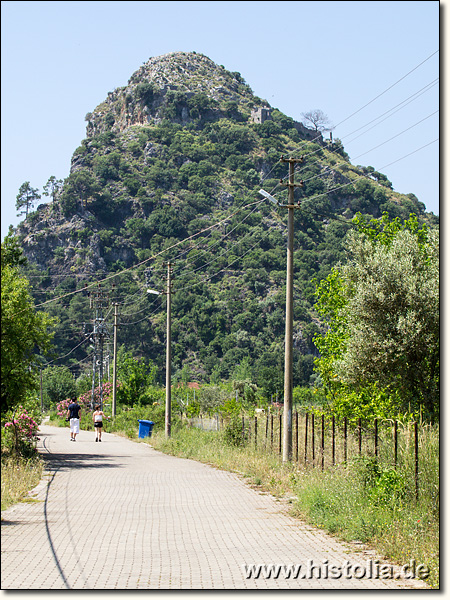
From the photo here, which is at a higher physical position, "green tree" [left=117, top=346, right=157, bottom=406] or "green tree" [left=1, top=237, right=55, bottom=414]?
"green tree" [left=1, top=237, right=55, bottom=414]

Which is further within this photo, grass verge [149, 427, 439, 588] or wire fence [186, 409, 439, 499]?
wire fence [186, 409, 439, 499]

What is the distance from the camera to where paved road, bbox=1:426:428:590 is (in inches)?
303

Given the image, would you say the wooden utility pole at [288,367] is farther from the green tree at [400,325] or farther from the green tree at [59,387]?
the green tree at [59,387]

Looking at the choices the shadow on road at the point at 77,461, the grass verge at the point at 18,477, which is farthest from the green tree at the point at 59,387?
the grass verge at the point at 18,477

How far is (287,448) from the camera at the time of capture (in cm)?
Answer: 1806

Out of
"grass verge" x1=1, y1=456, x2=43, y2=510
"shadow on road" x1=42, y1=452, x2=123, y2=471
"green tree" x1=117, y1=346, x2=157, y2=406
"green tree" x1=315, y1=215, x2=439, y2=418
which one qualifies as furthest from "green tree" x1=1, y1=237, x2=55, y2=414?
"green tree" x1=117, y1=346, x2=157, y2=406

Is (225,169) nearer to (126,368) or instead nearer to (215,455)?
(126,368)

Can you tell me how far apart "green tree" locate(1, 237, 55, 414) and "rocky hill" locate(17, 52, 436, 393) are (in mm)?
62024

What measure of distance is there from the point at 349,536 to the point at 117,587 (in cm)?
379

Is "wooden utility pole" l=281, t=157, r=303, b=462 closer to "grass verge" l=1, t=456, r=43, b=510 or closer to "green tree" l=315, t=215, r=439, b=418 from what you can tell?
"green tree" l=315, t=215, r=439, b=418

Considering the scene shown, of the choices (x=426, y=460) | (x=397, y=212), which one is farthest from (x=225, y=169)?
(x=426, y=460)

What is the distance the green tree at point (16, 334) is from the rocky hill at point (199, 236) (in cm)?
6202

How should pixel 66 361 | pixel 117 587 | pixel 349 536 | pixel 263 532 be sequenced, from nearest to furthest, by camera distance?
1. pixel 117 587
2. pixel 349 536
3. pixel 263 532
4. pixel 66 361

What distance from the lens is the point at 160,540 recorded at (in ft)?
32.4
